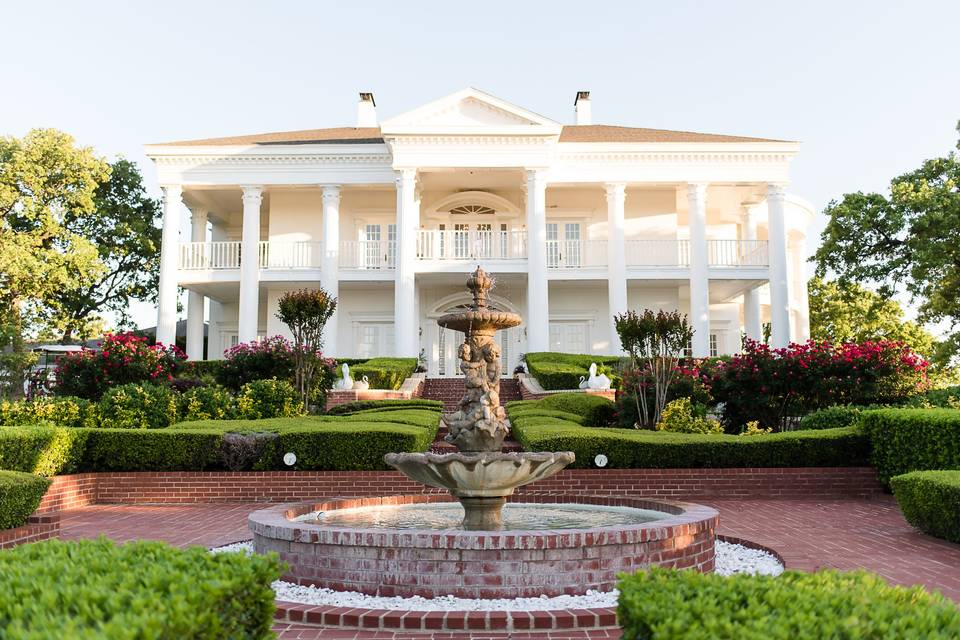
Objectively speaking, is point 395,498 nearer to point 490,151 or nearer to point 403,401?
point 403,401

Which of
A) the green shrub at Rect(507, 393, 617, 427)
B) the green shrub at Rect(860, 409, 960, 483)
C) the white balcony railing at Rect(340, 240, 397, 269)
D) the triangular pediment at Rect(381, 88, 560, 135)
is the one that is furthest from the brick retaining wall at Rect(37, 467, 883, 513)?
the white balcony railing at Rect(340, 240, 397, 269)

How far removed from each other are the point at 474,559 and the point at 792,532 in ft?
15.0

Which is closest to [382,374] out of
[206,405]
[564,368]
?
[564,368]

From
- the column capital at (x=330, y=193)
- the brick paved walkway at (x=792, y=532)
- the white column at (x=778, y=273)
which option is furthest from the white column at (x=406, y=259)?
the brick paved walkway at (x=792, y=532)

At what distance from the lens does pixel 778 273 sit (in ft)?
85.6

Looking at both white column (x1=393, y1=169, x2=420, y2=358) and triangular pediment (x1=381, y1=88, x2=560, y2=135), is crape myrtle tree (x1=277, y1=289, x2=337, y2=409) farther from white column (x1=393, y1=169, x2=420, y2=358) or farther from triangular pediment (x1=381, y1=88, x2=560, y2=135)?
triangular pediment (x1=381, y1=88, x2=560, y2=135)

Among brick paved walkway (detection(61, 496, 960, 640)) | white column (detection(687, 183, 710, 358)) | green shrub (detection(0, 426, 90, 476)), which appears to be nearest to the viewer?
brick paved walkway (detection(61, 496, 960, 640))

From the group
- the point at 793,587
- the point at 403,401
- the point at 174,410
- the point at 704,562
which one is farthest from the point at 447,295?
the point at 793,587

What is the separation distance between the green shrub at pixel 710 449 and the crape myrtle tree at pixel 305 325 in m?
7.99

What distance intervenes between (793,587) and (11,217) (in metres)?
31.5

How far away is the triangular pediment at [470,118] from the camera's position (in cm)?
2536

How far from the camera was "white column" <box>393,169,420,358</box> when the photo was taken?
25.0m

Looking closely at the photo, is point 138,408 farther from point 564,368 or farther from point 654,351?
point 564,368

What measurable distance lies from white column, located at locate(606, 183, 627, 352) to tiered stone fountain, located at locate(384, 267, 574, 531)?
1852 centimetres
